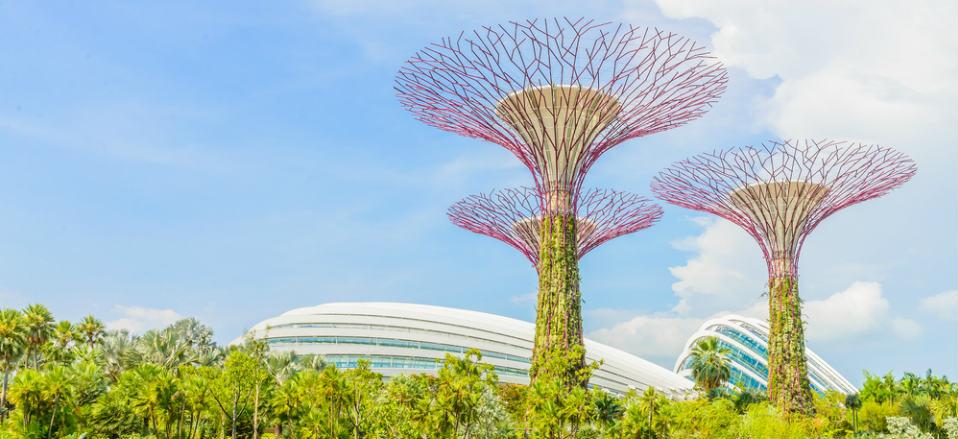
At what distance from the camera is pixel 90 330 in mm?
40969

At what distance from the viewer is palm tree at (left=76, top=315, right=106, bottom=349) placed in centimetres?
4070

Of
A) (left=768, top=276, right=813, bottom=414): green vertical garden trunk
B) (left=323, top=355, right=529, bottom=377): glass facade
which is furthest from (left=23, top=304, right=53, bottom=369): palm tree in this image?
(left=768, top=276, right=813, bottom=414): green vertical garden trunk

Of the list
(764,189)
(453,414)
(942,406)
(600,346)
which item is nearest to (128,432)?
(453,414)

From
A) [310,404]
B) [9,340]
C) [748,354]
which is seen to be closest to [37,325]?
[9,340]

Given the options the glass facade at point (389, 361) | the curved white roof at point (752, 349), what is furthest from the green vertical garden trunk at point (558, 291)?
the curved white roof at point (752, 349)

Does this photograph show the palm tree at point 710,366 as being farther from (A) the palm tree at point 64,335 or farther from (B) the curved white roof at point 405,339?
(A) the palm tree at point 64,335

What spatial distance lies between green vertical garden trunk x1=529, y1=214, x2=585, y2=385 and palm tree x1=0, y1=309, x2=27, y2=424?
22028mm

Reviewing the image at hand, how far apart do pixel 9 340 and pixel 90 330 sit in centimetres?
1035

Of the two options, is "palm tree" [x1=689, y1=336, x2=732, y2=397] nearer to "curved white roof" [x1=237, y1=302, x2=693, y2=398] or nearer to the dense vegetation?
"curved white roof" [x1=237, y1=302, x2=693, y2=398]

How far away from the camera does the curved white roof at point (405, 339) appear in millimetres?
52719

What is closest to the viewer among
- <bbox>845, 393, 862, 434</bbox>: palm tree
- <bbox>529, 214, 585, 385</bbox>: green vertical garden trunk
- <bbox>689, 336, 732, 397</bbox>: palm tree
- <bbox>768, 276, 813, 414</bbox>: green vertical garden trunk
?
<bbox>529, 214, 585, 385</bbox>: green vertical garden trunk

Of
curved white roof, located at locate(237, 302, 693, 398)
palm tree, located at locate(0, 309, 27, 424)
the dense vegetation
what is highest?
curved white roof, located at locate(237, 302, 693, 398)

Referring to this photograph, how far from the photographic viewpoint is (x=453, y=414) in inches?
578

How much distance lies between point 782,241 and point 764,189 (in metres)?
2.21
